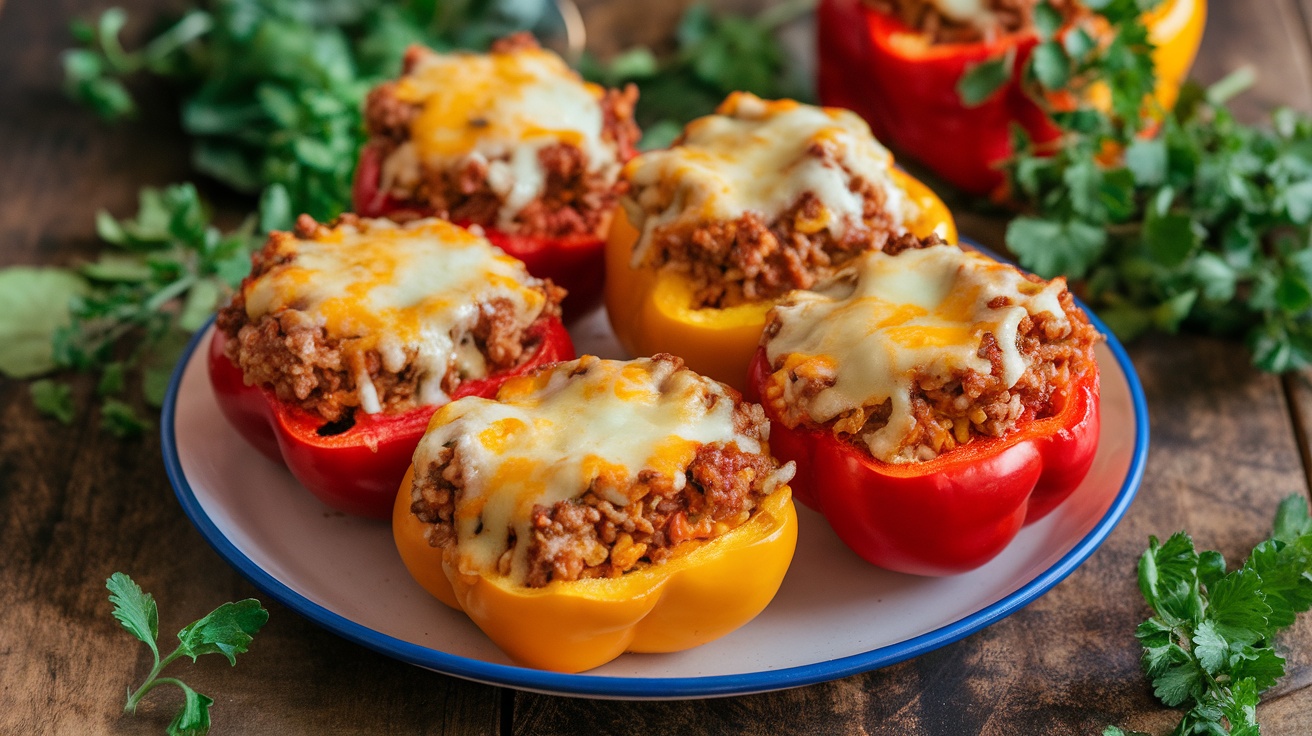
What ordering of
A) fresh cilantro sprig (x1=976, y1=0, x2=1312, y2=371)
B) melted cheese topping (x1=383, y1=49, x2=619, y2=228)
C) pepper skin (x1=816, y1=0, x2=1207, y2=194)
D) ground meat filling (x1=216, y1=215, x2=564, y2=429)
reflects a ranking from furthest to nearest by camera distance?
pepper skin (x1=816, y1=0, x2=1207, y2=194) < fresh cilantro sprig (x1=976, y1=0, x2=1312, y2=371) < melted cheese topping (x1=383, y1=49, x2=619, y2=228) < ground meat filling (x1=216, y1=215, x2=564, y2=429)

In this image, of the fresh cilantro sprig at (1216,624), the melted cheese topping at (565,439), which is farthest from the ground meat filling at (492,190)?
the fresh cilantro sprig at (1216,624)

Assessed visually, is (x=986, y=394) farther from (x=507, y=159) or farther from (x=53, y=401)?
(x=53, y=401)

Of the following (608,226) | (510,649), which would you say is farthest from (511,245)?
(510,649)

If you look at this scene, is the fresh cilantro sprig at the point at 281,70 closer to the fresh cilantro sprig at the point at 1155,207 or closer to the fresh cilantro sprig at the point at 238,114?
the fresh cilantro sprig at the point at 238,114

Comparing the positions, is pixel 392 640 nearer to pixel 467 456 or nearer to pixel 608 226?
pixel 467 456

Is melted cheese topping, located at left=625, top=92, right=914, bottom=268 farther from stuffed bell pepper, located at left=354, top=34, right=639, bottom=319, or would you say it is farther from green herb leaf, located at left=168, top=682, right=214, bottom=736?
green herb leaf, located at left=168, top=682, right=214, bottom=736

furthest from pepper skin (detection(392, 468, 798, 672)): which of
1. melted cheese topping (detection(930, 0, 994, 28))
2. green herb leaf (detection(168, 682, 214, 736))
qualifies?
melted cheese topping (detection(930, 0, 994, 28))
